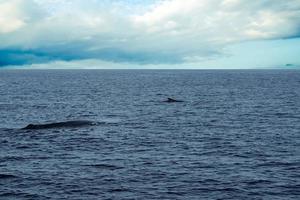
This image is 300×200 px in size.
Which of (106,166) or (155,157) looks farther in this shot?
(155,157)

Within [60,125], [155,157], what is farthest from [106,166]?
[60,125]

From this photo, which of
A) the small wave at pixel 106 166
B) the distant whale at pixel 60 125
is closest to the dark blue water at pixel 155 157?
the small wave at pixel 106 166

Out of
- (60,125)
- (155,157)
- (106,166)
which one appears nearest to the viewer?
(106,166)

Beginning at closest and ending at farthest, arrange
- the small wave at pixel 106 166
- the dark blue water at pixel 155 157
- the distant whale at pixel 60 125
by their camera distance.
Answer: the dark blue water at pixel 155 157
the small wave at pixel 106 166
the distant whale at pixel 60 125

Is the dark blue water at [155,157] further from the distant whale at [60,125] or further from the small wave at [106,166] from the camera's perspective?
the distant whale at [60,125]

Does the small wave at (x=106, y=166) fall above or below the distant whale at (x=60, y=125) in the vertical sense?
below

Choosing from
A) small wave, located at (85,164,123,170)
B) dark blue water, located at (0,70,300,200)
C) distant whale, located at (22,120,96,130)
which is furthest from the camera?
distant whale, located at (22,120,96,130)

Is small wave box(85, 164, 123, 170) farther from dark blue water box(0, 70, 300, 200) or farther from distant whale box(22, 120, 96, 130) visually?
distant whale box(22, 120, 96, 130)

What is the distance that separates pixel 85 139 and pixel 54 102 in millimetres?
56001

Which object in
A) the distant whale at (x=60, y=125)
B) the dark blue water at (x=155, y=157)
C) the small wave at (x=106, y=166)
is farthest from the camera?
the distant whale at (x=60, y=125)

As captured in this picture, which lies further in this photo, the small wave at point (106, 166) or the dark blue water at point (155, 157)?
the small wave at point (106, 166)

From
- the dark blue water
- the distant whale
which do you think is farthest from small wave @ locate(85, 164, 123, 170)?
the distant whale

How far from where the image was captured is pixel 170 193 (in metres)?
36.8

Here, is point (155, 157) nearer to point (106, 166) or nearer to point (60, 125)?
point (106, 166)
